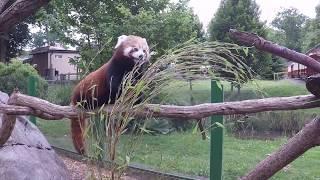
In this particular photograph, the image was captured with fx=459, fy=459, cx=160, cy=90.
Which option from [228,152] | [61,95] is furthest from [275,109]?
[61,95]

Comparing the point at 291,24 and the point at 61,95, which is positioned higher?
the point at 291,24

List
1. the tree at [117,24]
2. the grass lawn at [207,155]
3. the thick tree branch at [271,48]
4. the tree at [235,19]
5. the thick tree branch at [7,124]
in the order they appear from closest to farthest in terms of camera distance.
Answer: the thick tree branch at [271,48] < the thick tree branch at [7,124] < the grass lawn at [207,155] < the tree at [117,24] < the tree at [235,19]

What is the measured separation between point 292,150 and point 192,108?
577 mm

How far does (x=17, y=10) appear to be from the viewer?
13.4 feet

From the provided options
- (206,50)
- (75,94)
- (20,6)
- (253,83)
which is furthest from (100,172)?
(20,6)

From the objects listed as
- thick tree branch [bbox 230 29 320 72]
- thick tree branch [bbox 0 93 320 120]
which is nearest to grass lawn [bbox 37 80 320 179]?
thick tree branch [bbox 0 93 320 120]

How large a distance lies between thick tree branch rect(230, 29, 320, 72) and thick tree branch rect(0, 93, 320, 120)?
390 millimetres

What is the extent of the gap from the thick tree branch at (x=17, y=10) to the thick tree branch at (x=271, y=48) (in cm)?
276

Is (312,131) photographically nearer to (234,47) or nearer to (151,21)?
(234,47)

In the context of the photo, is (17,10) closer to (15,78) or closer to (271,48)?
(271,48)

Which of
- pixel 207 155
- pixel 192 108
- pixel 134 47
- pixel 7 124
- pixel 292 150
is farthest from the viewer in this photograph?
pixel 207 155

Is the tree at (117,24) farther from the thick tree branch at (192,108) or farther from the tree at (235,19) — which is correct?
the thick tree branch at (192,108)

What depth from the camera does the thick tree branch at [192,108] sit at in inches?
91.6

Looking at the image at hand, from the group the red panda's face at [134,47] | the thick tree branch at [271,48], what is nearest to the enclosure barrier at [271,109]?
the thick tree branch at [271,48]
